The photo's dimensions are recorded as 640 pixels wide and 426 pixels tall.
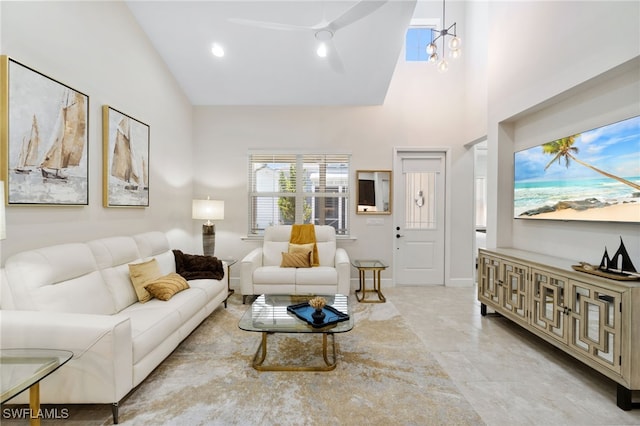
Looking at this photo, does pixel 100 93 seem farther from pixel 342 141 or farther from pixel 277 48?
pixel 342 141

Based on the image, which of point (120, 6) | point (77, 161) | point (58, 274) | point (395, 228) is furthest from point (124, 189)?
point (395, 228)

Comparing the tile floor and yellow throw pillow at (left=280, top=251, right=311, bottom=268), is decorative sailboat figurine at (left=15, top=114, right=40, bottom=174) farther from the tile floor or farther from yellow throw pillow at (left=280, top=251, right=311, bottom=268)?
→ the tile floor

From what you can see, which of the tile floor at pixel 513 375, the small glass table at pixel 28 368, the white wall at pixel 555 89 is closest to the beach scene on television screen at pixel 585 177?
the white wall at pixel 555 89

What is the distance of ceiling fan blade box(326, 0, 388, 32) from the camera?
2158mm

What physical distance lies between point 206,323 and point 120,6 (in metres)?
3.37

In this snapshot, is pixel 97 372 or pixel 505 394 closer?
pixel 97 372

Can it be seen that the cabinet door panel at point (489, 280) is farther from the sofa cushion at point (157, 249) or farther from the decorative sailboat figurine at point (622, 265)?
the sofa cushion at point (157, 249)

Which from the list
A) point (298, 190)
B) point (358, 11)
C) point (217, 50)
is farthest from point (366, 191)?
point (217, 50)

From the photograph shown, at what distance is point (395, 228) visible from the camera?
4500 mm

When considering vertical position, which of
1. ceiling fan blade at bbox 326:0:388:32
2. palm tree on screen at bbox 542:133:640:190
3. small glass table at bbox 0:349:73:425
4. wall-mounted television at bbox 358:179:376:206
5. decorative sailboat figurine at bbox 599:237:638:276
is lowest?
small glass table at bbox 0:349:73:425

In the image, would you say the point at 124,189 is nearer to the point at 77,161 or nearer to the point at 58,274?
the point at 77,161

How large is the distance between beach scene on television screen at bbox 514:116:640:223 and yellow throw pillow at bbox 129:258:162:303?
12.6 ft

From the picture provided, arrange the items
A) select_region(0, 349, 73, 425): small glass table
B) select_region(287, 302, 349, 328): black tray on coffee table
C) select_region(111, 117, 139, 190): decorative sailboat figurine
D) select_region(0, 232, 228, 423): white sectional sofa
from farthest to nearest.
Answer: select_region(111, 117, 139, 190): decorative sailboat figurine, select_region(287, 302, 349, 328): black tray on coffee table, select_region(0, 232, 228, 423): white sectional sofa, select_region(0, 349, 73, 425): small glass table

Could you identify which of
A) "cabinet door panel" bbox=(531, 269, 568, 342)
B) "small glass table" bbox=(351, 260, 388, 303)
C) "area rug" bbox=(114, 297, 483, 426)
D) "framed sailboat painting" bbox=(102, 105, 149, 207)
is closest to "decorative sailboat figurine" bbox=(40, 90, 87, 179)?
"framed sailboat painting" bbox=(102, 105, 149, 207)
